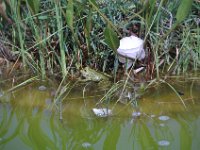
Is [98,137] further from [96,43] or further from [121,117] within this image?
[96,43]

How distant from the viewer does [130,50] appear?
2.21m

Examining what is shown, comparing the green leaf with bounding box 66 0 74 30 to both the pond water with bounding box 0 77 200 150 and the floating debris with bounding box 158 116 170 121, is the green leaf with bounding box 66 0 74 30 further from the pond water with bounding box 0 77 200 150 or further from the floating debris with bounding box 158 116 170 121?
the floating debris with bounding box 158 116 170 121

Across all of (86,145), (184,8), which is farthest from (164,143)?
(184,8)

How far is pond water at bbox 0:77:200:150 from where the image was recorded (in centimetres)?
187

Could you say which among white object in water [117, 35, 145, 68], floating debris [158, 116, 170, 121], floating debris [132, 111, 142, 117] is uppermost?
white object in water [117, 35, 145, 68]

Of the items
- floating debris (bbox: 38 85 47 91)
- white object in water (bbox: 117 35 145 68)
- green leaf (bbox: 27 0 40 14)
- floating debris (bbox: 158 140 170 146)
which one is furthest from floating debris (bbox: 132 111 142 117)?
green leaf (bbox: 27 0 40 14)

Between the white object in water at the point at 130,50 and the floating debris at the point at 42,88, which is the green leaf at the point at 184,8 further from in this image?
the floating debris at the point at 42,88

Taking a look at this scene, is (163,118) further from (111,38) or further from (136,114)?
(111,38)

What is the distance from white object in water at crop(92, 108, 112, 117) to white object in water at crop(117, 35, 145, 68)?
0.30m

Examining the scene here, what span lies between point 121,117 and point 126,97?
0.44ft

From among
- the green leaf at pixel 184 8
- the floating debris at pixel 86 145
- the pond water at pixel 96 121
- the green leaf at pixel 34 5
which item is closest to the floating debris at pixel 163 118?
the pond water at pixel 96 121

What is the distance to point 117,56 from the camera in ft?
7.35

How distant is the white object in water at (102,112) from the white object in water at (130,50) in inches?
11.9

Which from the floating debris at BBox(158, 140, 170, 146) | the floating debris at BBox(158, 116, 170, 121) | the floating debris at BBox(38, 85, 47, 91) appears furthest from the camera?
the floating debris at BBox(38, 85, 47, 91)
